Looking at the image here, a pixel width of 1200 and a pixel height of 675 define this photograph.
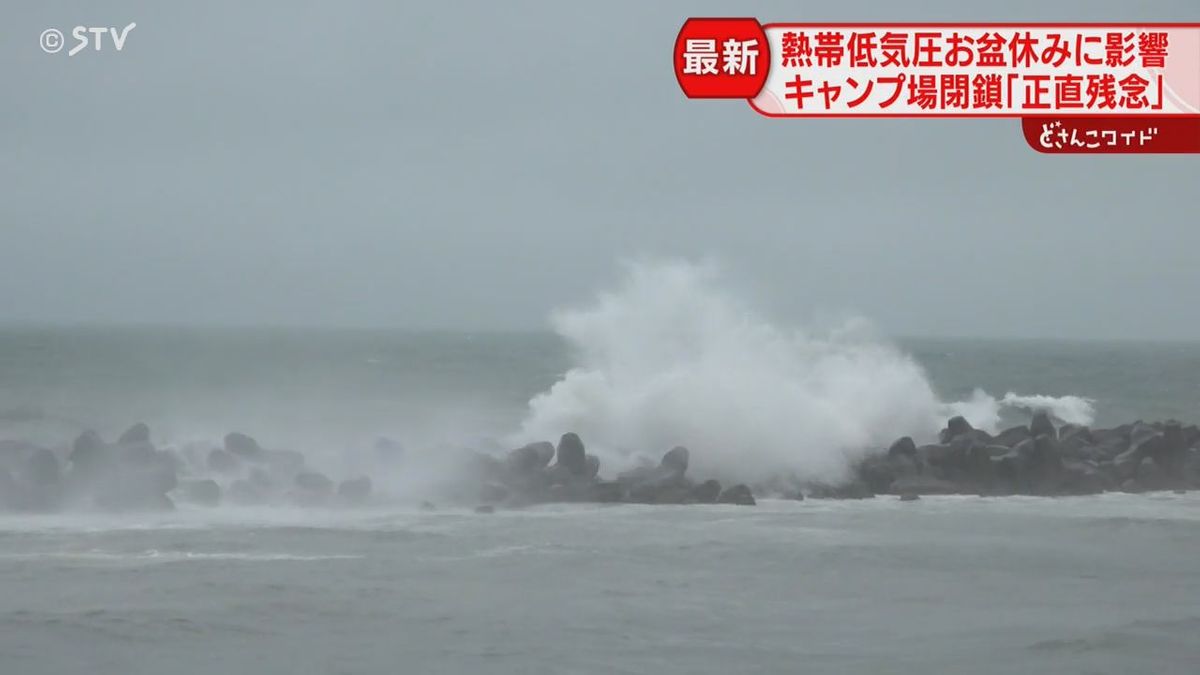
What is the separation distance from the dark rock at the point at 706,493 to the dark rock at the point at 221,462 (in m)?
6.72

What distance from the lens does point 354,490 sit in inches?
720

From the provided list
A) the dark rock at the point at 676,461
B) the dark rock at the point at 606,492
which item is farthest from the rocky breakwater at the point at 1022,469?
the dark rock at the point at 606,492

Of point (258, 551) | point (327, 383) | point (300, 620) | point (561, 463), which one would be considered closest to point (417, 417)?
point (327, 383)

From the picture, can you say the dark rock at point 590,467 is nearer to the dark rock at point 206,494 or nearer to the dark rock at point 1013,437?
the dark rock at point 206,494

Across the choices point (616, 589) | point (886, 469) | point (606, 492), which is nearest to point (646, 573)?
point (616, 589)

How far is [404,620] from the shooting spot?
37.2 ft

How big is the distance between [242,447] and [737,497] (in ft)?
24.4

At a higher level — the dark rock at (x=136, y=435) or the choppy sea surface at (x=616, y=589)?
the dark rock at (x=136, y=435)

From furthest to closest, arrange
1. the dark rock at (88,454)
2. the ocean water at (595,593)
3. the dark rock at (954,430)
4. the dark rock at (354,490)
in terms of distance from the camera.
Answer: the dark rock at (954,430), the dark rock at (354,490), the dark rock at (88,454), the ocean water at (595,593)

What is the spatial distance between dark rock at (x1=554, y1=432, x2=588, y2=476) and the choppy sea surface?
4.21ft

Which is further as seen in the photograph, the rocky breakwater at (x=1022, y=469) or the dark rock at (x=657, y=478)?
the rocky breakwater at (x=1022, y=469)

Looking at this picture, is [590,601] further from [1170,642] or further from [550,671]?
[1170,642]

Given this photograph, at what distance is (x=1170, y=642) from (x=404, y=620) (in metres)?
5.97

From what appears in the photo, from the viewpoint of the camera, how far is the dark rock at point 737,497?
1880cm
